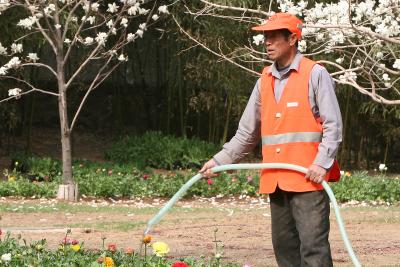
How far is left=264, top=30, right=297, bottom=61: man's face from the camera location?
4.00 metres

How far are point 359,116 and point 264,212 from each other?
652 centimetres

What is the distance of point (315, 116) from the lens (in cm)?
400

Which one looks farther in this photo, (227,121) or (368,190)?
(227,121)

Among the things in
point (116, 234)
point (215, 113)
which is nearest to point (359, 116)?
point (215, 113)

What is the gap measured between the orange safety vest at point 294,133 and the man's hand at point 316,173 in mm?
69

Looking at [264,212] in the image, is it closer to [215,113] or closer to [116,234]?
[116,234]

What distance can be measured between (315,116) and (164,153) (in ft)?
33.2

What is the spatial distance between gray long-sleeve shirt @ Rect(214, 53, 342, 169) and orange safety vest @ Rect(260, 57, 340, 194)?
30mm

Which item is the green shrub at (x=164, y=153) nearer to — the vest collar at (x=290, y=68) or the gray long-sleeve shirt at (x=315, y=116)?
the gray long-sleeve shirt at (x=315, y=116)

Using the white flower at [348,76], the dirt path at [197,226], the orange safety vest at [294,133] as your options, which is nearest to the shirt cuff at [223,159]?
the orange safety vest at [294,133]

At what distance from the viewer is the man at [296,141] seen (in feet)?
12.7

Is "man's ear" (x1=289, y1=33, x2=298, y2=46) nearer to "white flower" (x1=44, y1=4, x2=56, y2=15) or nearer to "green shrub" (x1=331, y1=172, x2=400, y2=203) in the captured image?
"white flower" (x1=44, y1=4, x2=56, y2=15)

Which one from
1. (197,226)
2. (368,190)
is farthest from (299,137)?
A: (368,190)

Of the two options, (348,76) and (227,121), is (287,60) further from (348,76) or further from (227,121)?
(227,121)
